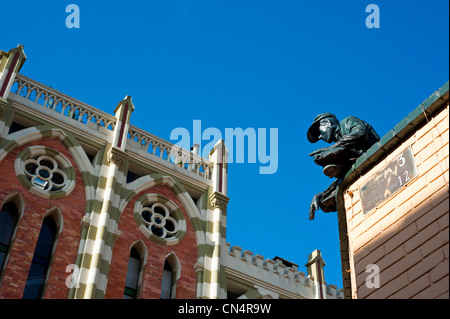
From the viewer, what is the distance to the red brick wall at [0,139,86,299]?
17219 mm

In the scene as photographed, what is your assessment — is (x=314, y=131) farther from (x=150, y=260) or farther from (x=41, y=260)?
(x=150, y=260)

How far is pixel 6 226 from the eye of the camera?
18219mm

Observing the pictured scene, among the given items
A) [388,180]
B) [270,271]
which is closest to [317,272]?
[270,271]

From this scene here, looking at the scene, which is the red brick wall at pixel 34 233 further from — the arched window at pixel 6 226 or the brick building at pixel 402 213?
the brick building at pixel 402 213

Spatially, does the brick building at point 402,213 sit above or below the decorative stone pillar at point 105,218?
below

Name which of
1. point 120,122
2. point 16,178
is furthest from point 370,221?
point 120,122

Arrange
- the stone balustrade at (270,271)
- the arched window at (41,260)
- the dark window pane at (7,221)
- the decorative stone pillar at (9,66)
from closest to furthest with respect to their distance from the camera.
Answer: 1. the arched window at (41,260)
2. the dark window pane at (7,221)
3. the decorative stone pillar at (9,66)
4. the stone balustrade at (270,271)

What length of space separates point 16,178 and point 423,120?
1370 centimetres

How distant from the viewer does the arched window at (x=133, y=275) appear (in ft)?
62.8

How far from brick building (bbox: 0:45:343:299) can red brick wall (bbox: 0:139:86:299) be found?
0.09 feet

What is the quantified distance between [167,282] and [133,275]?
1.15 metres

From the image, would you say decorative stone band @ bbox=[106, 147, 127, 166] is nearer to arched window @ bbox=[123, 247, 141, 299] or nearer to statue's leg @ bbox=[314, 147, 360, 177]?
arched window @ bbox=[123, 247, 141, 299]

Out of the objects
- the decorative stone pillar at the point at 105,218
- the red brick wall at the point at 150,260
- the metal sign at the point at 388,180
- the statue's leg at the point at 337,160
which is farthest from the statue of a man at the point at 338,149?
the red brick wall at the point at 150,260

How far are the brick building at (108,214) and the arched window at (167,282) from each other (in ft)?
0.12
